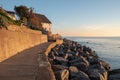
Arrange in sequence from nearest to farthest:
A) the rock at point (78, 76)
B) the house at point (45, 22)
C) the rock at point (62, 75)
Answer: the rock at point (62, 75), the rock at point (78, 76), the house at point (45, 22)

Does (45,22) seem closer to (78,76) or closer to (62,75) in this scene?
(78,76)

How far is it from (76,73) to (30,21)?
43.5 metres

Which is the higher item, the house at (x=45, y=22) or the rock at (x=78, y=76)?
the house at (x=45, y=22)

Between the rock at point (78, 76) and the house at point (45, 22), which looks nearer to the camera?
the rock at point (78, 76)

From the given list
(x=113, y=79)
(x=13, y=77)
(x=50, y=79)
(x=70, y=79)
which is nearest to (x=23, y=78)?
(x=13, y=77)

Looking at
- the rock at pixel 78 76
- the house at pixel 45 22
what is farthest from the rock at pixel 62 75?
the house at pixel 45 22

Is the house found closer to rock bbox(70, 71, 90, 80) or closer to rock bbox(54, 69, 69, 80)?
rock bbox(70, 71, 90, 80)

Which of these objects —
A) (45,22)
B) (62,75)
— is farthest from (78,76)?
(45,22)

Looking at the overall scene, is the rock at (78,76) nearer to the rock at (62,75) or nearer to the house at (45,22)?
the rock at (62,75)

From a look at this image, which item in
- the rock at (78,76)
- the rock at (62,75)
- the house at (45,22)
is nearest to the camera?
the rock at (62,75)

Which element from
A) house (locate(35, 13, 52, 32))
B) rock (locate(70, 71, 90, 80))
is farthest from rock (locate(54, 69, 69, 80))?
house (locate(35, 13, 52, 32))

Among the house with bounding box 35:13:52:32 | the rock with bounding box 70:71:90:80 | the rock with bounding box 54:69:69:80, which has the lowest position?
the rock with bounding box 70:71:90:80

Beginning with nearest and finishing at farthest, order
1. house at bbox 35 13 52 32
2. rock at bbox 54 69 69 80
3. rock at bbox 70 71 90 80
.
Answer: rock at bbox 54 69 69 80, rock at bbox 70 71 90 80, house at bbox 35 13 52 32

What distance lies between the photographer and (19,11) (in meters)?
51.3
